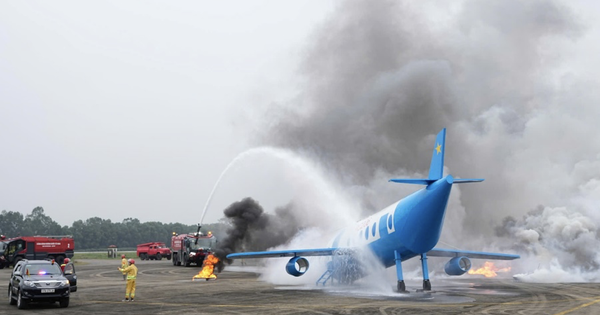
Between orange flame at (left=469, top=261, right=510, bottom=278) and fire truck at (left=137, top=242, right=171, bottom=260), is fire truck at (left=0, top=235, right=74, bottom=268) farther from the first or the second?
orange flame at (left=469, top=261, right=510, bottom=278)

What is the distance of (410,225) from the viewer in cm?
2603

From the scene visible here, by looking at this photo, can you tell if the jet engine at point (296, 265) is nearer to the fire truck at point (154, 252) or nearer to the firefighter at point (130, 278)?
the firefighter at point (130, 278)

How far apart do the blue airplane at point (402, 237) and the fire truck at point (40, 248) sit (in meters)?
30.0

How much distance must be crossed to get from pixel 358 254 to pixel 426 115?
44645 millimetres

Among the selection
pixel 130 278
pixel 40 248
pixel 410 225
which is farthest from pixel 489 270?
pixel 40 248

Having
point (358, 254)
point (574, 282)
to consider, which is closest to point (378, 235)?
point (358, 254)

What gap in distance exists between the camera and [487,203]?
6725 cm

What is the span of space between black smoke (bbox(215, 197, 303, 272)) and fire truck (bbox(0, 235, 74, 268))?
17.5 meters

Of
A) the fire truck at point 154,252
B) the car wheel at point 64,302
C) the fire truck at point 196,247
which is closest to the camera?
the car wheel at point 64,302

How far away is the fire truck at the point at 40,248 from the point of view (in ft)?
175

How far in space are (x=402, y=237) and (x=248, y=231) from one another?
82.9ft

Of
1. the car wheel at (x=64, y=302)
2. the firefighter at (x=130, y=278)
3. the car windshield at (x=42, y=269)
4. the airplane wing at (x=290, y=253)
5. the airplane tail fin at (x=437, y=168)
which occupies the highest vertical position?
the airplane tail fin at (x=437, y=168)

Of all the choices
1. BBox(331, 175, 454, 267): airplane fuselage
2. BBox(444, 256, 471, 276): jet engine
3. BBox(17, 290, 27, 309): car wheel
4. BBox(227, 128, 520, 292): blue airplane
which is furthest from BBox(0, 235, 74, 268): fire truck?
BBox(444, 256, 471, 276): jet engine

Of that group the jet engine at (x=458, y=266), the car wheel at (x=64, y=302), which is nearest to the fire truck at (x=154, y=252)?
the jet engine at (x=458, y=266)
